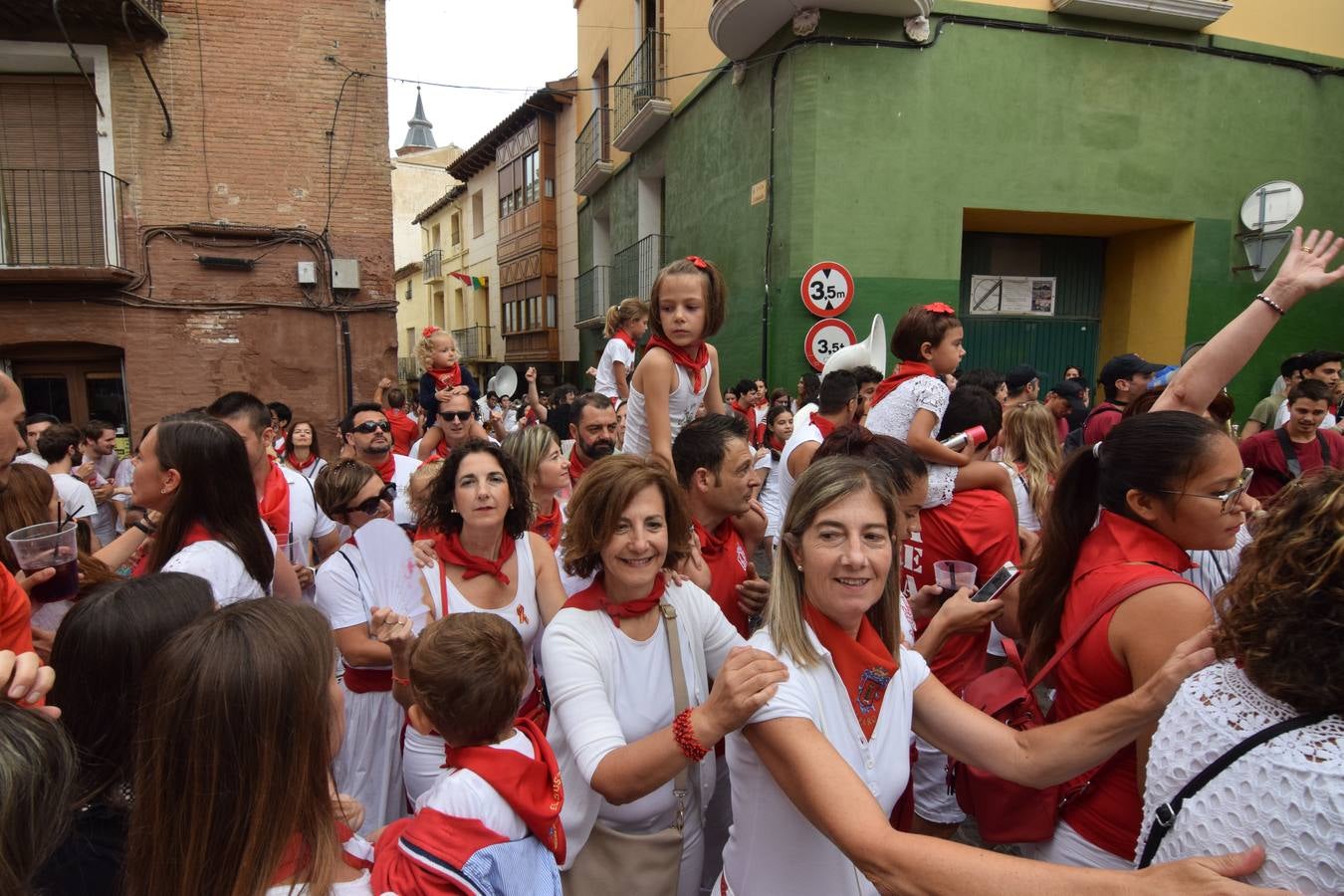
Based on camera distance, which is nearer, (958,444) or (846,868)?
(846,868)

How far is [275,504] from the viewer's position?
3.95 meters

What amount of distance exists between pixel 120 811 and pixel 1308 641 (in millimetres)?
2255

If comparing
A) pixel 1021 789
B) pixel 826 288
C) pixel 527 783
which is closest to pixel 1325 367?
pixel 826 288

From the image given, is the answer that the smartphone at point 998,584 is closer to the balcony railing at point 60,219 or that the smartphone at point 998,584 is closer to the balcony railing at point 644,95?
the balcony railing at point 60,219

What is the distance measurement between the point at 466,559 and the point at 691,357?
149cm

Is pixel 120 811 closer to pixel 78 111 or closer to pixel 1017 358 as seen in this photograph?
pixel 1017 358

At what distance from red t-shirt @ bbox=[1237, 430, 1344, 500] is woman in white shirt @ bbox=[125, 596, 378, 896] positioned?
541 centimetres

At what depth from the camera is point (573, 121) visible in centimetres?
2123

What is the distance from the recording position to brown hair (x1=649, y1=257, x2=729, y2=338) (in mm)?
3486

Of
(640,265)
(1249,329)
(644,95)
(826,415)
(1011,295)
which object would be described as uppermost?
(644,95)

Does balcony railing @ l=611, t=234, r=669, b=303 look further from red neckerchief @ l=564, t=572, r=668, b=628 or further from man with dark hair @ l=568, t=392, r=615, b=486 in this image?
red neckerchief @ l=564, t=572, r=668, b=628

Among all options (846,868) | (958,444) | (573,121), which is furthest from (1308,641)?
(573,121)

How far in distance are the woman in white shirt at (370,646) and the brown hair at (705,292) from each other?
1548mm

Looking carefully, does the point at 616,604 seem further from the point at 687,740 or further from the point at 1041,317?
the point at 1041,317
